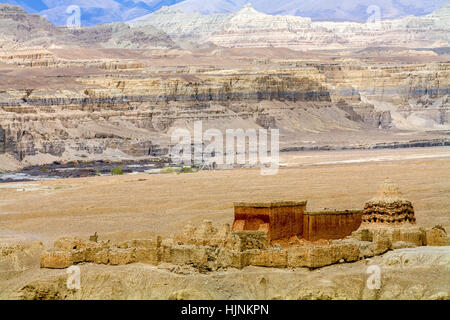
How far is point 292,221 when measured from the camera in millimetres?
33219

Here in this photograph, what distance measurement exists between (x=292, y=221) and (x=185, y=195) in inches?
1062

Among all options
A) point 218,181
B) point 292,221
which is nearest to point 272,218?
point 292,221

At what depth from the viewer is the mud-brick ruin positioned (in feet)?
93.9

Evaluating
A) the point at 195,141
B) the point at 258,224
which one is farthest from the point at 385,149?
the point at 258,224

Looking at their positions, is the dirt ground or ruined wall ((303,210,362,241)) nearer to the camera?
ruined wall ((303,210,362,241))

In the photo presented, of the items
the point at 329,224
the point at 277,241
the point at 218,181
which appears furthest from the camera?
the point at 218,181

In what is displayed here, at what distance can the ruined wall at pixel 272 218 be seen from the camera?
32.7 m

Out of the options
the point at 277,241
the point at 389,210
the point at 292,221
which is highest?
the point at 389,210

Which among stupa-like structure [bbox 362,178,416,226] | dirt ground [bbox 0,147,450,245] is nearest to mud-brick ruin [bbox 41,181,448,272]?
stupa-like structure [bbox 362,178,416,226]

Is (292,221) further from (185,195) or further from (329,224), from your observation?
(185,195)

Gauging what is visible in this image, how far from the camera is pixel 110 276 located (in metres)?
28.5

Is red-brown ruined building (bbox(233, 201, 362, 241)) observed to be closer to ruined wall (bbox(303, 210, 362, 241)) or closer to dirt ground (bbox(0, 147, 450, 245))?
ruined wall (bbox(303, 210, 362, 241))

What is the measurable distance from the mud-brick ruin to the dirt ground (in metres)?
7.16

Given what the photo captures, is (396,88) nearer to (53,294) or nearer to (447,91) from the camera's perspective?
(447,91)
